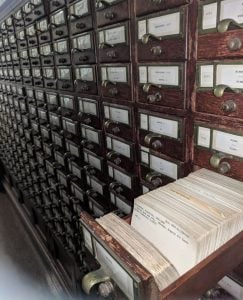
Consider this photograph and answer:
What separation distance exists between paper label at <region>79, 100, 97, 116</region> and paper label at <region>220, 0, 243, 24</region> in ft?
2.51

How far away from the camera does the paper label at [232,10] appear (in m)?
0.62

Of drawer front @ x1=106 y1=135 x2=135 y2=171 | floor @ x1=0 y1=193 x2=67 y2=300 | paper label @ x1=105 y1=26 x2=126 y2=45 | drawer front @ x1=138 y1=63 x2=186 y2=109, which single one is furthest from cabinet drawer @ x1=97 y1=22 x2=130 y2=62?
floor @ x1=0 y1=193 x2=67 y2=300

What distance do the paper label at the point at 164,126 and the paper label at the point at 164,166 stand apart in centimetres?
10

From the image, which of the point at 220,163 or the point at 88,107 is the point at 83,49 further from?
the point at 220,163

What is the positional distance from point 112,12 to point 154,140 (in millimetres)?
486

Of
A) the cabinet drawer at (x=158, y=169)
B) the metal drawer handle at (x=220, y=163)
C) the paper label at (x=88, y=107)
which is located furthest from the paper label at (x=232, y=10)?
the paper label at (x=88, y=107)

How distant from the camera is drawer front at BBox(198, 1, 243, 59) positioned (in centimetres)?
62

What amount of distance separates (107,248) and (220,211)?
229 mm

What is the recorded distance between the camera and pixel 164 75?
2.84ft

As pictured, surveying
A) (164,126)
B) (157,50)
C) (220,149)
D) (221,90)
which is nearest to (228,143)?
(220,149)

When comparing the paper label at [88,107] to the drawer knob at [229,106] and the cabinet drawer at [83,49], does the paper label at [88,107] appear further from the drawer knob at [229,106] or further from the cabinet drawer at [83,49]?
the drawer knob at [229,106]

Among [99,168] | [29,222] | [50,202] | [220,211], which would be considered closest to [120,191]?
[99,168]

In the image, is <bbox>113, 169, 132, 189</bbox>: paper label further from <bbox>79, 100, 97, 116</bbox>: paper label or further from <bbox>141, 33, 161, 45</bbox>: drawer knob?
<bbox>141, 33, 161, 45</bbox>: drawer knob

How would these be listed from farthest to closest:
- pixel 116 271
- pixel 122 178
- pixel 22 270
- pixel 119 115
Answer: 1. pixel 22 270
2. pixel 122 178
3. pixel 119 115
4. pixel 116 271
